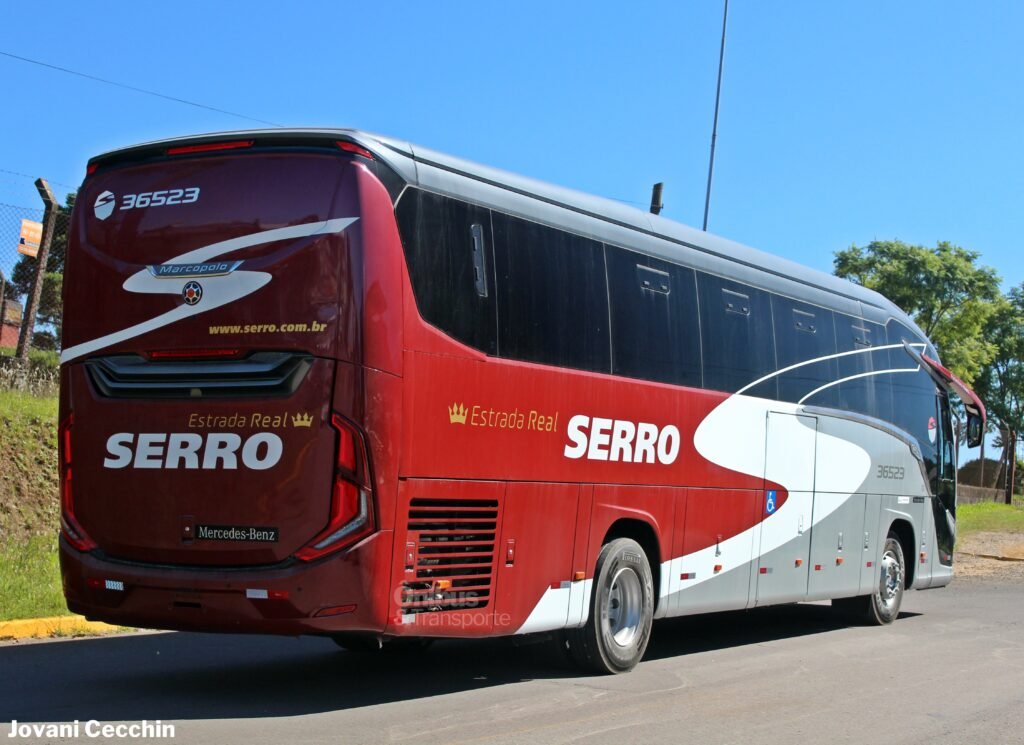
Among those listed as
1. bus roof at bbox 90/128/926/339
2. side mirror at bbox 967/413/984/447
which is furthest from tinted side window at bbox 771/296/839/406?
side mirror at bbox 967/413/984/447

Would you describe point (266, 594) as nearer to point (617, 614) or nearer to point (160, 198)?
point (160, 198)

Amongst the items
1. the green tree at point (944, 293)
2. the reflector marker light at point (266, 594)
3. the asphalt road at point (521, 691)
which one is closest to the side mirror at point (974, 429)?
the asphalt road at point (521, 691)

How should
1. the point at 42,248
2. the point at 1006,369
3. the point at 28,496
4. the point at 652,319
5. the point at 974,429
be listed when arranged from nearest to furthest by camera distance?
1. the point at 652,319
2. the point at 28,496
3. the point at 42,248
4. the point at 974,429
5. the point at 1006,369

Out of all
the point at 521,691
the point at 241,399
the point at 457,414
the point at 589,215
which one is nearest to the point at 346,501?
the point at 241,399

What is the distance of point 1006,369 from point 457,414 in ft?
186

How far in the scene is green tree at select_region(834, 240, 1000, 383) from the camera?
46375 millimetres

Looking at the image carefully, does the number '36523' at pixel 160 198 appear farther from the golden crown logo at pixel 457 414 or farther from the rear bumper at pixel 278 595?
the rear bumper at pixel 278 595

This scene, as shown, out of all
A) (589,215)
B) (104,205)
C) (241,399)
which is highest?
(589,215)

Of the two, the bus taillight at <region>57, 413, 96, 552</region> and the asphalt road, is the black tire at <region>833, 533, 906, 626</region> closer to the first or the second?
the asphalt road

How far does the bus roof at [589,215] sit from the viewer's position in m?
7.89

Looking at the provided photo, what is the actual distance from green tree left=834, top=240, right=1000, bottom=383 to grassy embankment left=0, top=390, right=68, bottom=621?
1463 inches

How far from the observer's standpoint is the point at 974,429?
54.3 feet

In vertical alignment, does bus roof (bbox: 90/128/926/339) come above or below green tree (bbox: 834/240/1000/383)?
below

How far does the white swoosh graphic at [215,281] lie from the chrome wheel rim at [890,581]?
32.0ft
